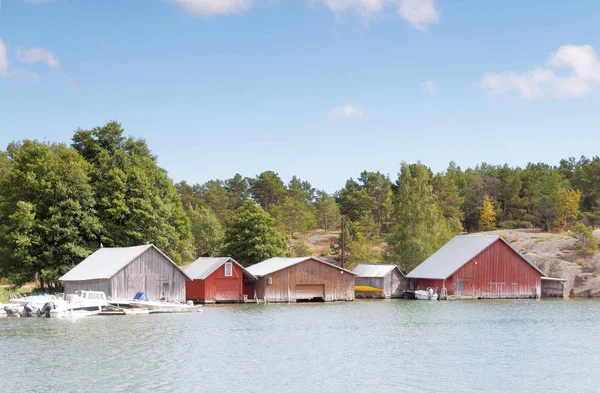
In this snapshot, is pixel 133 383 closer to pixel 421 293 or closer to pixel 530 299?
pixel 421 293

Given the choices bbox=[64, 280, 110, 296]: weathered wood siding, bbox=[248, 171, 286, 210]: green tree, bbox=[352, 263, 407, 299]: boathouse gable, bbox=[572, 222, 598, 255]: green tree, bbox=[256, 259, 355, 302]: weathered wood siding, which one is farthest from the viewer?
bbox=[248, 171, 286, 210]: green tree

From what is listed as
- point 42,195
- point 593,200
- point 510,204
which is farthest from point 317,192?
point 42,195

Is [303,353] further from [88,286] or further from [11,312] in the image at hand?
[88,286]

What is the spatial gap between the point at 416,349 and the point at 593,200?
9027 cm

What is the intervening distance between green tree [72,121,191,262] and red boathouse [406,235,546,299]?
84.5 ft

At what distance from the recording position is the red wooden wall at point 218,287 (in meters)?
66.2

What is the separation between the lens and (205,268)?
222 ft

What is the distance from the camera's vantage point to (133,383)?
92.6 feet

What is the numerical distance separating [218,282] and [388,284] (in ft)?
65.7

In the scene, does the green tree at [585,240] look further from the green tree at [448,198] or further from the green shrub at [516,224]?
the green tree at [448,198]

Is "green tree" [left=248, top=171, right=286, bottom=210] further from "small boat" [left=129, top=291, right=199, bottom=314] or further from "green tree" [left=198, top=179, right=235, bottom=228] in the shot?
"small boat" [left=129, top=291, right=199, bottom=314]

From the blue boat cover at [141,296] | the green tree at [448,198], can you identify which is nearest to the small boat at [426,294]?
the blue boat cover at [141,296]

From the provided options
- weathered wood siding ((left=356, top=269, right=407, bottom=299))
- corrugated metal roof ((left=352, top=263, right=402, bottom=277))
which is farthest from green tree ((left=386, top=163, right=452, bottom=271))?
corrugated metal roof ((left=352, top=263, right=402, bottom=277))

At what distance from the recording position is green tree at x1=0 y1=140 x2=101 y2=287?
66.7m
